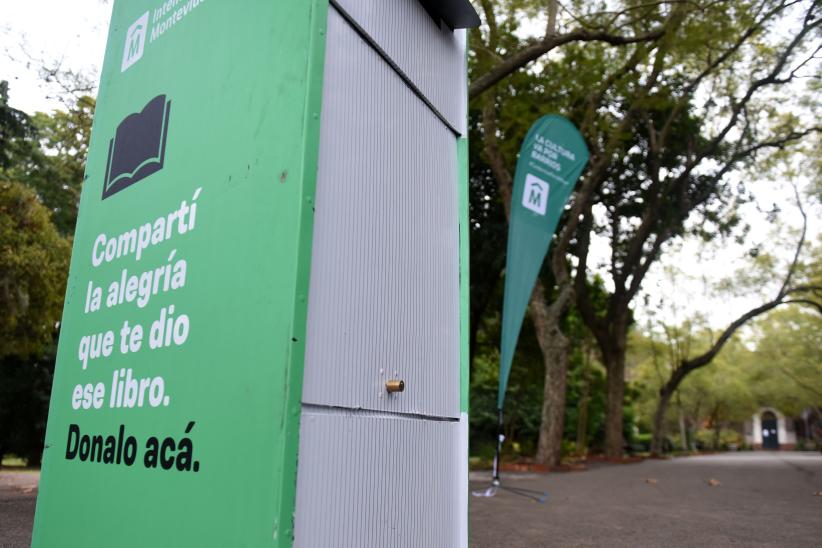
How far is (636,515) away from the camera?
7387 mm

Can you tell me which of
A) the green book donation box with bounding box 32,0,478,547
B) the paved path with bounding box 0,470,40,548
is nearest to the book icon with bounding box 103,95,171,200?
the green book donation box with bounding box 32,0,478,547

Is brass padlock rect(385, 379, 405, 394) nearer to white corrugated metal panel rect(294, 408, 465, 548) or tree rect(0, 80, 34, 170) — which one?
white corrugated metal panel rect(294, 408, 465, 548)

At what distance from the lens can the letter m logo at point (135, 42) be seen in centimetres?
310

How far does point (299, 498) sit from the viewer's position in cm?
194

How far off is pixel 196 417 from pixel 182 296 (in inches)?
18.1

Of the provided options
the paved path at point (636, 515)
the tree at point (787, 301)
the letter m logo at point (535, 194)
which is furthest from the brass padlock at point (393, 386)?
the tree at point (787, 301)

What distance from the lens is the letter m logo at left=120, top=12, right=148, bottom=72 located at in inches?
122

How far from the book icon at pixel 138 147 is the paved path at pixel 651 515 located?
13.3 feet

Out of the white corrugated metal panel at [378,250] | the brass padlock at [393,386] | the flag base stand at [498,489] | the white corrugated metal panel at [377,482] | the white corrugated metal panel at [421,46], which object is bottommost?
the flag base stand at [498,489]

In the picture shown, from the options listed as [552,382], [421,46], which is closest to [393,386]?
[421,46]

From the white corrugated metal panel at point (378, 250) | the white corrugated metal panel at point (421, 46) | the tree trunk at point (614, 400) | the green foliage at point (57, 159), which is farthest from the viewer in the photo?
the tree trunk at point (614, 400)

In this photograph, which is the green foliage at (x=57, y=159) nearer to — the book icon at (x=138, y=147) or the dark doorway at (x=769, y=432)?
the book icon at (x=138, y=147)

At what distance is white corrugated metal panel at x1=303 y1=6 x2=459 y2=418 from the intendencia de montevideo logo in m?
0.95

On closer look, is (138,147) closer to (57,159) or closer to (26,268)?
(26,268)
